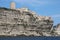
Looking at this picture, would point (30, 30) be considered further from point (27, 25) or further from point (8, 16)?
point (8, 16)

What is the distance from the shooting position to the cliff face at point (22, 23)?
12162 cm

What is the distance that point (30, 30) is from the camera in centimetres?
12550

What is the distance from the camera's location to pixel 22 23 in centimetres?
12394

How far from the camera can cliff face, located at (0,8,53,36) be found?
122m

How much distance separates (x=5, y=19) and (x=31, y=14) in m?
13.6

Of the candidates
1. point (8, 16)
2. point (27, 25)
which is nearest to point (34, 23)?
point (27, 25)

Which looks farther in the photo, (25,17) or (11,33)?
(25,17)

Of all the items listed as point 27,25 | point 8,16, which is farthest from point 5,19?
point 27,25

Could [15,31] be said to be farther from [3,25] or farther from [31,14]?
[31,14]

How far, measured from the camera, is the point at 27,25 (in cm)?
12744

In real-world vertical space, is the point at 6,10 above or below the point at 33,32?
above

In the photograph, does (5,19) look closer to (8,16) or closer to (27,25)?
(8,16)

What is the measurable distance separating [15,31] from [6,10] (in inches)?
511

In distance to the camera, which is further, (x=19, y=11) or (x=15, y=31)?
(x=19, y=11)
